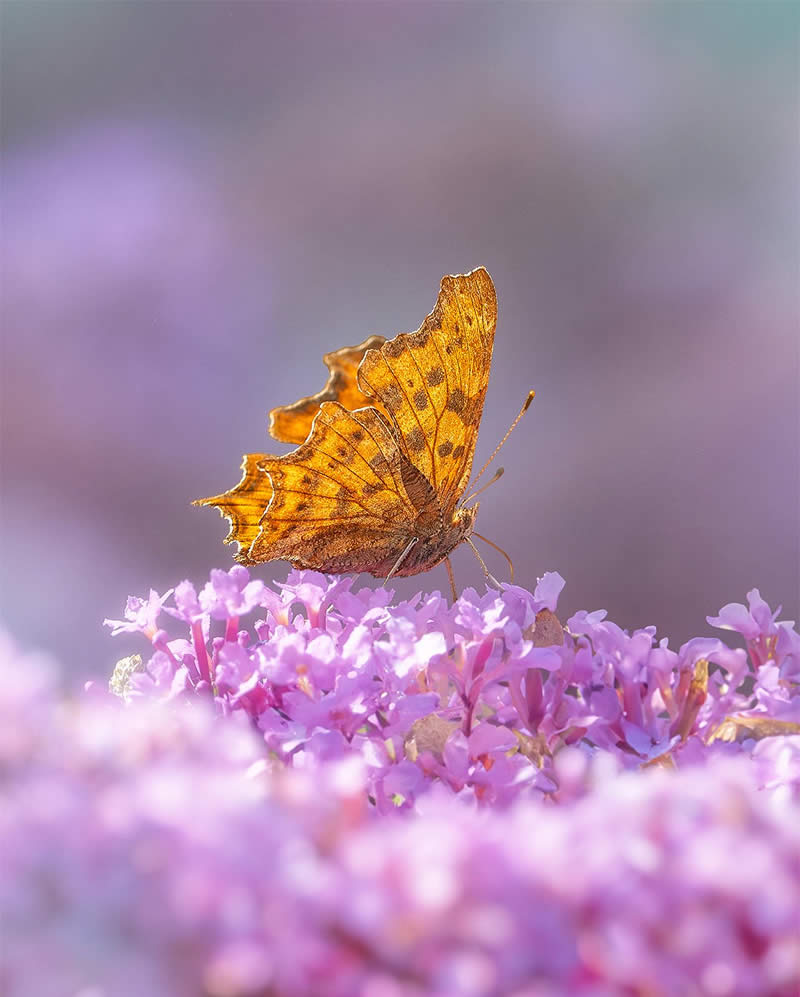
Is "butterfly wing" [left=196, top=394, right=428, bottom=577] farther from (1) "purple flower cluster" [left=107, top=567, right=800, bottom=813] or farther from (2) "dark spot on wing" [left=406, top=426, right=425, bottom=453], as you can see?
(1) "purple flower cluster" [left=107, top=567, right=800, bottom=813]

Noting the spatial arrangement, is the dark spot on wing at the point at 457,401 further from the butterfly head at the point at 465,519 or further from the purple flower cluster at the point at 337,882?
the purple flower cluster at the point at 337,882

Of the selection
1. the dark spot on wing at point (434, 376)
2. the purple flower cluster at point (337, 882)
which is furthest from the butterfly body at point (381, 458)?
the purple flower cluster at point (337, 882)

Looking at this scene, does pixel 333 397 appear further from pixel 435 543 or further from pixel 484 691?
pixel 484 691

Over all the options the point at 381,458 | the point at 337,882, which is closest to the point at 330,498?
the point at 381,458

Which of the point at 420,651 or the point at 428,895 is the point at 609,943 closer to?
the point at 428,895

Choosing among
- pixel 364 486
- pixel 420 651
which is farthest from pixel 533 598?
pixel 364 486

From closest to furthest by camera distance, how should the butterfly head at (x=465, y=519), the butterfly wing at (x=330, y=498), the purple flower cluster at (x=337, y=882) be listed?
the purple flower cluster at (x=337, y=882)
the butterfly wing at (x=330, y=498)
the butterfly head at (x=465, y=519)

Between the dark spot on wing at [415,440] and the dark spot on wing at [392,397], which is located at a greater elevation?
the dark spot on wing at [392,397]
